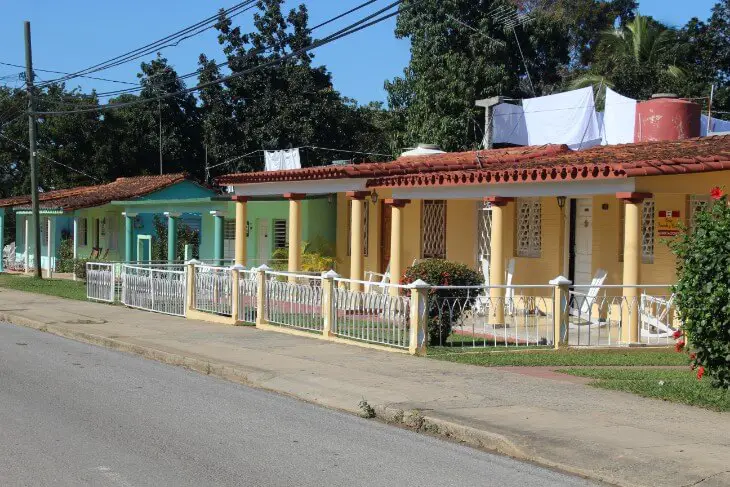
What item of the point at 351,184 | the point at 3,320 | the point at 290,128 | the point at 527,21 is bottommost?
the point at 3,320

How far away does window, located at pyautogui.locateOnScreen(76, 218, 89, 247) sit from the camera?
3812cm

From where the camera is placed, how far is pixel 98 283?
2381 centimetres

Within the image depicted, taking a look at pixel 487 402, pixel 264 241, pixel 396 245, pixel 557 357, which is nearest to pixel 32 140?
pixel 264 241

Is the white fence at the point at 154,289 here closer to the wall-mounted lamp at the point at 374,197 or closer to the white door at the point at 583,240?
the wall-mounted lamp at the point at 374,197

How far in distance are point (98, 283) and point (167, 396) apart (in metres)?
14.0

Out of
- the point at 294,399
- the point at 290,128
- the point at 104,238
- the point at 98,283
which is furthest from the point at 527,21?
the point at 294,399

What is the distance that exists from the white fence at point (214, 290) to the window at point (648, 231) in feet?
25.8

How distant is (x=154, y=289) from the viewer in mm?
21141

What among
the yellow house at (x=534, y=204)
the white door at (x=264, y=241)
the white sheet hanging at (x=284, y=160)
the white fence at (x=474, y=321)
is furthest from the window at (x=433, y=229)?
the white sheet hanging at (x=284, y=160)

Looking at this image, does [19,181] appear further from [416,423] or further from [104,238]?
[416,423]

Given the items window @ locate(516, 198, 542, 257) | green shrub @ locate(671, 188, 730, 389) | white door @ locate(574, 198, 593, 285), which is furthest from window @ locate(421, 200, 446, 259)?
green shrub @ locate(671, 188, 730, 389)

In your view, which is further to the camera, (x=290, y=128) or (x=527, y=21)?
(x=290, y=128)

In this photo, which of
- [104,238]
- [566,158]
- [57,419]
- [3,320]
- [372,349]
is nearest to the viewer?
[57,419]

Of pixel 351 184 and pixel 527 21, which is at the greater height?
pixel 527 21
